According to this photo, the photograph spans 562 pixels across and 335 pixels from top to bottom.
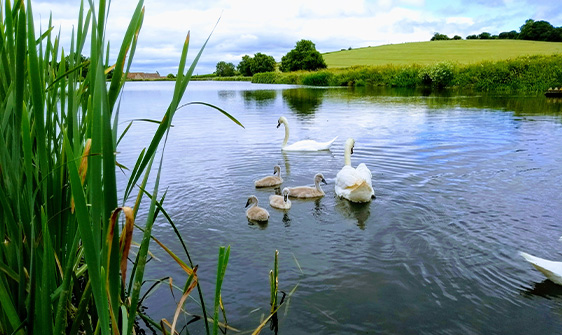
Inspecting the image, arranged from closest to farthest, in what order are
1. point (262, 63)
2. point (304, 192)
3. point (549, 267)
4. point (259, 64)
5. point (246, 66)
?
1. point (549, 267)
2. point (304, 192)
3. point (262, 63)
4. point (259, 64)
5. point (246, 66)

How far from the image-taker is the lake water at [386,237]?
4.27 m

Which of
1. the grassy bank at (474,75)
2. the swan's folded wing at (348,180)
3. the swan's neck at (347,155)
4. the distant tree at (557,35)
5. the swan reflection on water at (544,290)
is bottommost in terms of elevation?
the swan reflection on water at (544,290)

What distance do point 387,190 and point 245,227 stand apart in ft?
9.89

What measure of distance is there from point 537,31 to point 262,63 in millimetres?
57250

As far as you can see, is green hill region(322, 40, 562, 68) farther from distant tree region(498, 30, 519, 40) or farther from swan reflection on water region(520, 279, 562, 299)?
swan reflection on water region(520, 279, 562, 299)

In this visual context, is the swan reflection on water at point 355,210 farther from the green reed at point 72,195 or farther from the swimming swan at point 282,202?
the green reed at point 72,195

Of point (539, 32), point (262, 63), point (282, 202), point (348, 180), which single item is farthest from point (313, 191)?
point (262, 63)

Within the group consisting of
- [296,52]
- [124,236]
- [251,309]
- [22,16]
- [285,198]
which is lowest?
[251,309]

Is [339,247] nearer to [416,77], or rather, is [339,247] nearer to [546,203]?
[546,203]

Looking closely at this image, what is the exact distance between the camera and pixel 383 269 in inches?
201

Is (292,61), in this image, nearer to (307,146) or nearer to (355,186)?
(307,146)

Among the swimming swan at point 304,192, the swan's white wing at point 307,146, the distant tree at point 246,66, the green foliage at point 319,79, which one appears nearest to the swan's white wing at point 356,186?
the swimming swan at point 304,192

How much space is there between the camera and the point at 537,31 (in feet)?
270

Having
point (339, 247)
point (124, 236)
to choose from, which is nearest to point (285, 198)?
point (339, 247)
